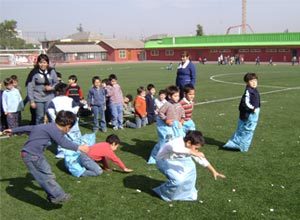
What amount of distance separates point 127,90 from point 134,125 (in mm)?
11292

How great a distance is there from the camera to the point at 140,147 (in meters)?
9.75

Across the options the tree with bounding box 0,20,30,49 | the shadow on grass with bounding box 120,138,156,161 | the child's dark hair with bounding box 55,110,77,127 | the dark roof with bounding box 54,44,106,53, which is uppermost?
the tree with bounding box 0,20,30,49

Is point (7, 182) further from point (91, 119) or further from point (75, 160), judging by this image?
point (91, 119)

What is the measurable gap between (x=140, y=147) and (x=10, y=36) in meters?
109

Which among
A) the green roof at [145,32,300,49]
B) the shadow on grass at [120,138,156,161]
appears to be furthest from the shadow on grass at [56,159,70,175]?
the green roof at [145,32,300,49]

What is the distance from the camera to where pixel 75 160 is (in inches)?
303

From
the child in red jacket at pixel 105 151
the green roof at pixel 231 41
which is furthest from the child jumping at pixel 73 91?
the green roof at pixel 231 41

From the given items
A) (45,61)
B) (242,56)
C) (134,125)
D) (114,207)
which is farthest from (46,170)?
(242,56)

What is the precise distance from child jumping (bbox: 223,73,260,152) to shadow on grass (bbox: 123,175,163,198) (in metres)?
2.70

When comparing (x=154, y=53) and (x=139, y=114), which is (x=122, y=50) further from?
(x=139, y=114)

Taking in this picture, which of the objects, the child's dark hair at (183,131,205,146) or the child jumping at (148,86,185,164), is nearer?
the child's dark hair at (183,131,205,146)

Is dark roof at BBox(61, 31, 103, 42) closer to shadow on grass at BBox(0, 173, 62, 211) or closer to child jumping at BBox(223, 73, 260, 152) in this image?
child jumping at BBox(223, 73, 260, 152)

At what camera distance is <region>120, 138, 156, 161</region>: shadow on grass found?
362 inches

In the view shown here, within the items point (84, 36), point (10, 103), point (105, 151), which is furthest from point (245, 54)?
point (84, 36)
